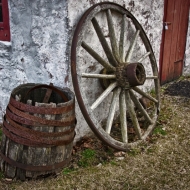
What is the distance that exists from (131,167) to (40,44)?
153 cm

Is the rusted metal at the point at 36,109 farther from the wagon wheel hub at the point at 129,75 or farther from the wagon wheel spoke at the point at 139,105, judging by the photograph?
the wagon wheel spoke at the point at 139,105

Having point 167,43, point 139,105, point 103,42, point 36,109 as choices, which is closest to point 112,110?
point 139,105

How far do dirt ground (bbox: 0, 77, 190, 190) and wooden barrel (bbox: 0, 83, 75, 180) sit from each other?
0.14 meters

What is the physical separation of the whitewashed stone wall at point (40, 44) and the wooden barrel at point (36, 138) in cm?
45

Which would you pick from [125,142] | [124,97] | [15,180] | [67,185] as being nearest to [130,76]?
[124,97]

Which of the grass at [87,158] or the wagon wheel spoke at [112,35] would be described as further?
the wagon wheel spoke at [112,35]

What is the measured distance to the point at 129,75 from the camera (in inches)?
122

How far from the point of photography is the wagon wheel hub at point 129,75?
3096mm

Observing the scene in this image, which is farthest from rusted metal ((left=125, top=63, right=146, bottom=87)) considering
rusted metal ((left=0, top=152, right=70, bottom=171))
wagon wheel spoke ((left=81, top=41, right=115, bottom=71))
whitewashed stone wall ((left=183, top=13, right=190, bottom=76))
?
whitewashed stone wall ((left=183, top=13, right=190, bottom=76))

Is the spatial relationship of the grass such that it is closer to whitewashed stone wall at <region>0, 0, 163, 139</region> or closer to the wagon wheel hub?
whitewashed stone wall at <region>0, 0, 163, 139</region>

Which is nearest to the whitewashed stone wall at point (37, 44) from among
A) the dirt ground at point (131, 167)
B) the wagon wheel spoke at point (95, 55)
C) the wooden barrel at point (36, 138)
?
the wagon wheel spoke at point (95, 55)

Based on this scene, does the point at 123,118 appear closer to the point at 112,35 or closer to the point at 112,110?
the point at 112,110

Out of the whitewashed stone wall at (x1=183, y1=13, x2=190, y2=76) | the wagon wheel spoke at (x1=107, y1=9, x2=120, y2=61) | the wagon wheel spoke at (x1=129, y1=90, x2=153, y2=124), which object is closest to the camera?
the wagon wheel spoke at (x1=107, y1=9, x2=120, y2=61)

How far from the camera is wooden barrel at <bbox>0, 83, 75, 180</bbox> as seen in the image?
97.9 inches
